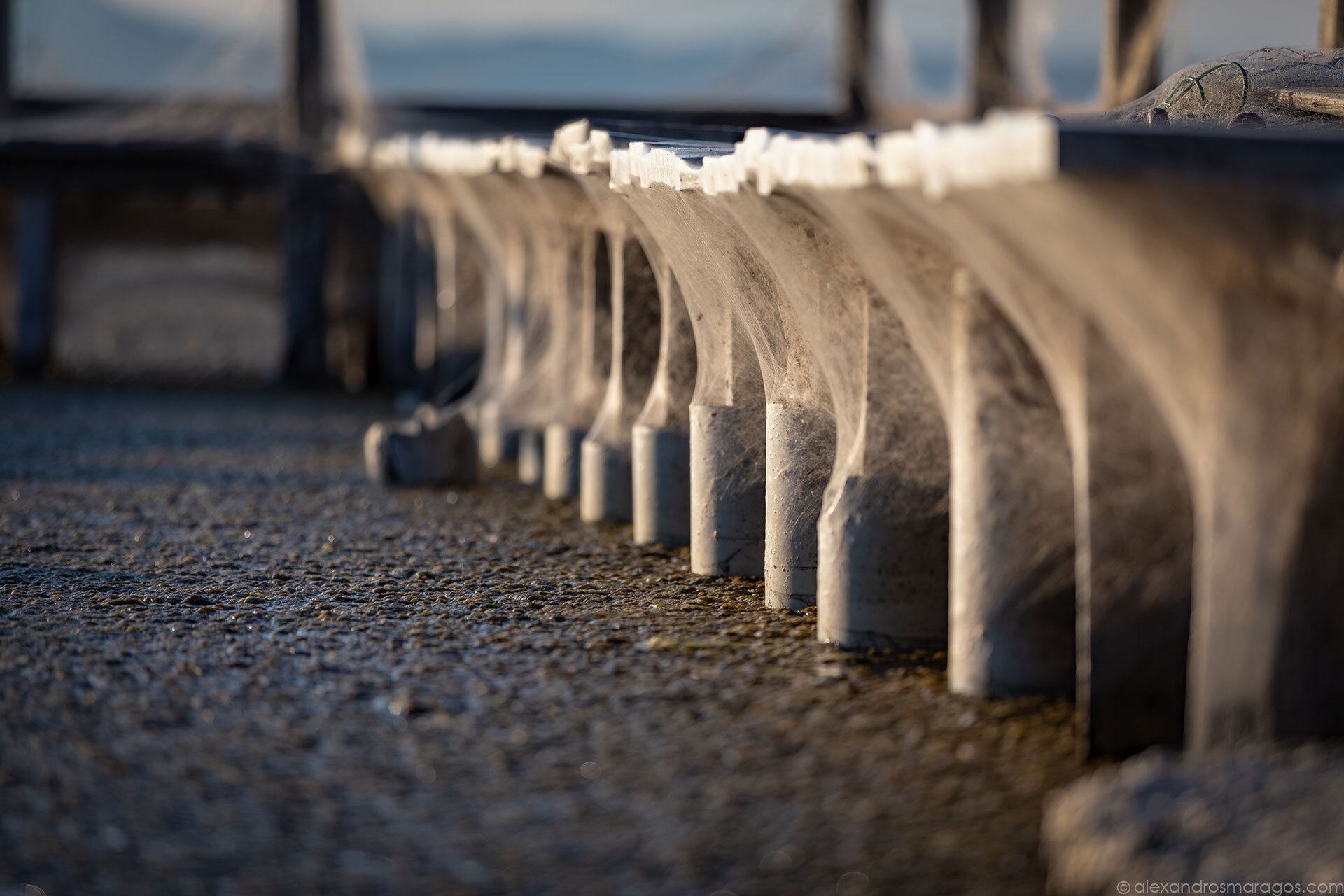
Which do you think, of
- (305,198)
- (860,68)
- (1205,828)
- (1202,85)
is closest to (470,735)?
(1205,828)

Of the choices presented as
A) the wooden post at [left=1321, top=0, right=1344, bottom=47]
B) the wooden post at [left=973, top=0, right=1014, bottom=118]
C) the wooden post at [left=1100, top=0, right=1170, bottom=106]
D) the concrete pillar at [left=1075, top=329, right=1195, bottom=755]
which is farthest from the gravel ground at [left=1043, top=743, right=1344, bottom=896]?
the wooden post at [left=973, top=0, right=1014, bottom=118]

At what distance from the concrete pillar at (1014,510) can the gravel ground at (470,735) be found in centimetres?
15

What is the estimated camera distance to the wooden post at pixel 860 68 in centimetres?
1867

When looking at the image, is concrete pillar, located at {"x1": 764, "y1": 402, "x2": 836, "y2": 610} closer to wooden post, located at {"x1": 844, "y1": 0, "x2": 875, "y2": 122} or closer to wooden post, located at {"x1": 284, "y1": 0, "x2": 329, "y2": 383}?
wooden post, located at {"x1": 284, "y1": 0, "x2": 329, "y2": 383}

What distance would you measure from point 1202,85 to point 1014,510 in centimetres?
264

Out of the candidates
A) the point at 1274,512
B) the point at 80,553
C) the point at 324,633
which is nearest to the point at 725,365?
the point at 324,633

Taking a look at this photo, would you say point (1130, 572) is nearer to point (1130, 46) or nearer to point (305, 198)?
point (1130, 46)

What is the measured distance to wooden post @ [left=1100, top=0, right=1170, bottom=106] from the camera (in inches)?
527

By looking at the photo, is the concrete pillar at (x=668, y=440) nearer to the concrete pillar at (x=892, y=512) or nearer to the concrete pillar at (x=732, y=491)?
the concrete pillar at (x=732, y=491)

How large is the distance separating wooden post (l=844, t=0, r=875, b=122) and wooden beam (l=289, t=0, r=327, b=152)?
569 cm

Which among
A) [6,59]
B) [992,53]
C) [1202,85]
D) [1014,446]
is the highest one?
[992,53]

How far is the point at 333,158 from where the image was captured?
1759 centimetres

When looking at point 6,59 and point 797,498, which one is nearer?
point 797,498

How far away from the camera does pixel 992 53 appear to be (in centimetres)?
1820
